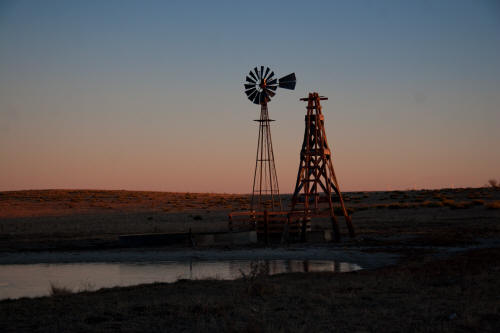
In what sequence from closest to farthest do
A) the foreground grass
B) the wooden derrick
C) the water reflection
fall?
the foreground grass → the water reflection → the wooden derrick

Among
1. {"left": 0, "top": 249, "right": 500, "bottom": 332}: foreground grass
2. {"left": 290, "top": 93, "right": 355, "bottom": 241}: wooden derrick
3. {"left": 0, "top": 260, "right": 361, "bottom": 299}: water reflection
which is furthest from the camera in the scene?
{"left": 290, "top": 93, "right": 355, "bottom": 241}: wooden derrick

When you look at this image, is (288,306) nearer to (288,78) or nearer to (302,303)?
(302,303)

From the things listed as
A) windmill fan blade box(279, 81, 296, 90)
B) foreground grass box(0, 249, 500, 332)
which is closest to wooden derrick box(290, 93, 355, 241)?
windmill fan blade box(279, 81, 296, 90)

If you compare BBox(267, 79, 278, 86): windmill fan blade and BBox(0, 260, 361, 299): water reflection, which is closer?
BBox(0, 260, 361, 299): water reflection

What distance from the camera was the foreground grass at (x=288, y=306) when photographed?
34.5 ft

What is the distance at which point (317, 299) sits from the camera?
504 inches

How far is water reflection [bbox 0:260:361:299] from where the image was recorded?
1812 centimetres

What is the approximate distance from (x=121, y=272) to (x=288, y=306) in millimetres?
10313

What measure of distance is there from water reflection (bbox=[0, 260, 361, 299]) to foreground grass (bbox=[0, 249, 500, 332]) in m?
2.86

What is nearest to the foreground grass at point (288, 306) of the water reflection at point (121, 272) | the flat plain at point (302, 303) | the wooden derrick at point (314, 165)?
the flat plain at point (302, 303)

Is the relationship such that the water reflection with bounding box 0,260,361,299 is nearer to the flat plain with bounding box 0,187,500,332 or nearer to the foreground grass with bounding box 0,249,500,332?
the flat plain with bounding box 0,187,500,332

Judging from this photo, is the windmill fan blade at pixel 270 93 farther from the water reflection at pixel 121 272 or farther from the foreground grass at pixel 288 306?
the foreground grass at pixel 288 306

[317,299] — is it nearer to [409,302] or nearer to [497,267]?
[409,302]

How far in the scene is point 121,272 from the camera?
2111cm
